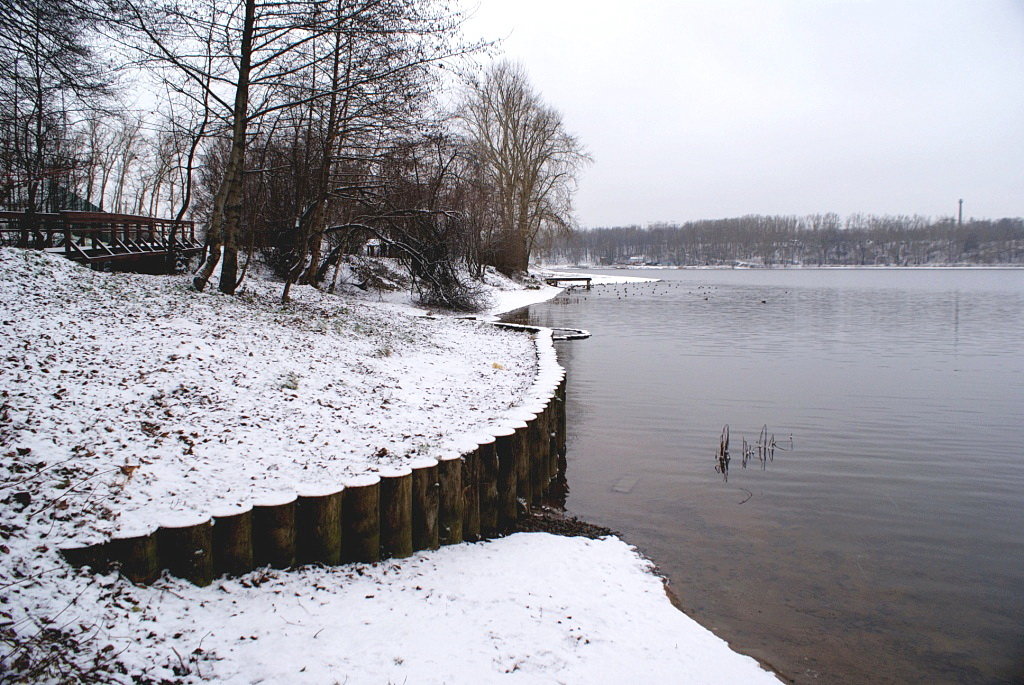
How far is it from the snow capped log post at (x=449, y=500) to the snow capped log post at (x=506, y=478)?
0.66 m

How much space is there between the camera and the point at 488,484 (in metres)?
5.93

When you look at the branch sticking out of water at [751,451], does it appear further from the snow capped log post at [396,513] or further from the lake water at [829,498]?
the snow capped log post at [396,513]

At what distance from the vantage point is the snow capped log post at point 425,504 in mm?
5172

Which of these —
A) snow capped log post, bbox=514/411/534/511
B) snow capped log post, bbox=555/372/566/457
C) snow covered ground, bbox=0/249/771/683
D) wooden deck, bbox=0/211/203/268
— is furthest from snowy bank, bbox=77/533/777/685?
wooden deck, bbox=0/211/203/268

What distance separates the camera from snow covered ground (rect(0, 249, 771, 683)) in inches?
138

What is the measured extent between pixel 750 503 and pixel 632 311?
87.4 ft

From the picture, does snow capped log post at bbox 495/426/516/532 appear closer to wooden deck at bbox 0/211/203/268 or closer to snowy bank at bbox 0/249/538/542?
snowy bank at bbox 0/249/538/542

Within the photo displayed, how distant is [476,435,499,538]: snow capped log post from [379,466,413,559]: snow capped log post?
912 mm

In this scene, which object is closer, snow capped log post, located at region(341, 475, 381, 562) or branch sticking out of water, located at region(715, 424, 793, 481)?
snow capped log post, located at region(341, 475, 381, 562)

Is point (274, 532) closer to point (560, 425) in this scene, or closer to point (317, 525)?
point (317, 525)

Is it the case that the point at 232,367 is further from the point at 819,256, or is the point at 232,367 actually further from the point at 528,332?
the point at 819,256

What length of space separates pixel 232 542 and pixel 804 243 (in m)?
162

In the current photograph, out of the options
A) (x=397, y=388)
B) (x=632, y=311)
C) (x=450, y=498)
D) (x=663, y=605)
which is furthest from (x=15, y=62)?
(x=632, y=311)

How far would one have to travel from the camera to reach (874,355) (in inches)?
750
